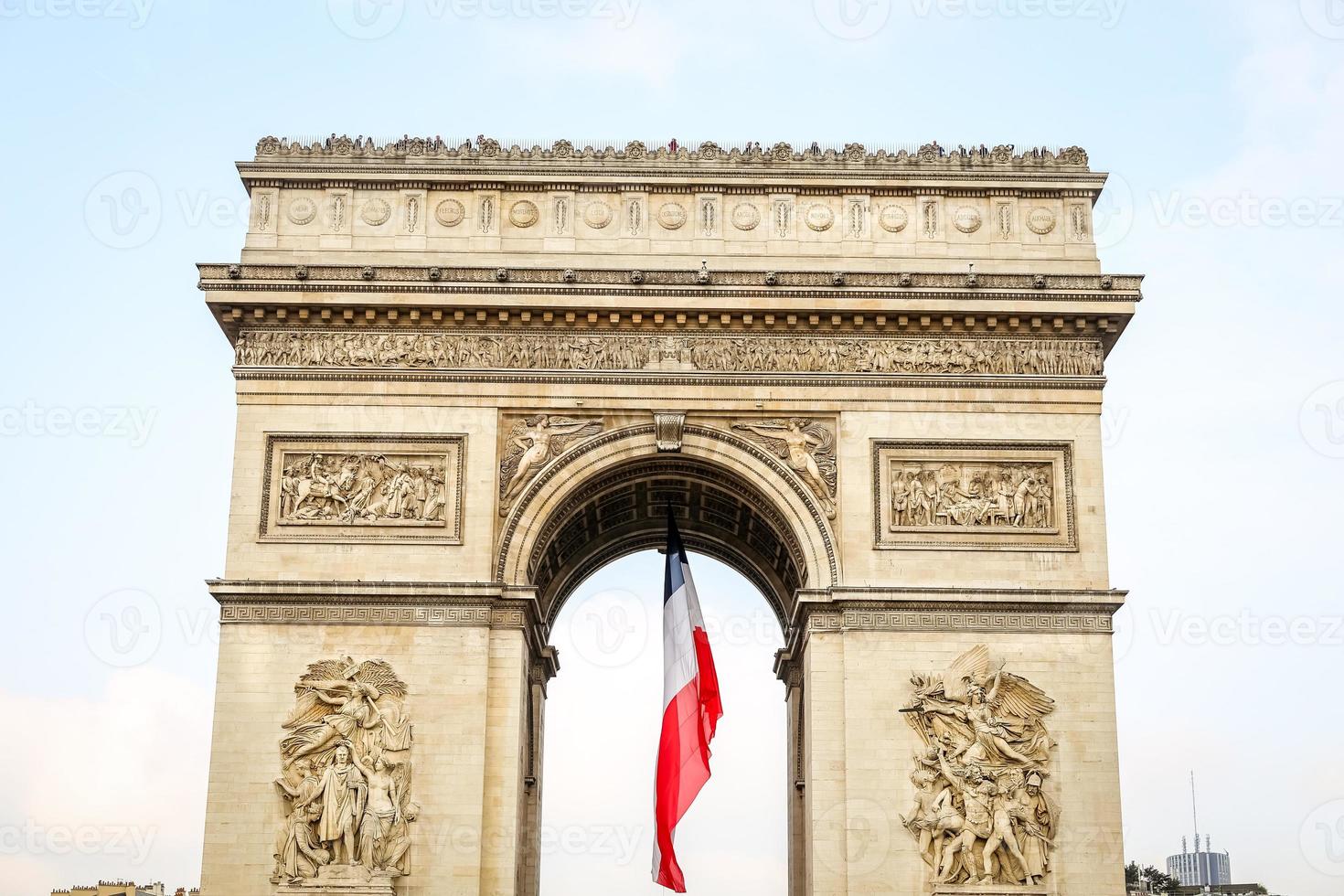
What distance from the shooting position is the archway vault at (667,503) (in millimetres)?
29422

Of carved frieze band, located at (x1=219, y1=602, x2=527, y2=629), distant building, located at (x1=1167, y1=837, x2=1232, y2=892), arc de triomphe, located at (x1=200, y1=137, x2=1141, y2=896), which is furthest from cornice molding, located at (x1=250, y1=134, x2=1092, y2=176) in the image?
distant building, located at (x1=1167, y1=837, x2=1232, y2=892)

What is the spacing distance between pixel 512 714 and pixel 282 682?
143 inches

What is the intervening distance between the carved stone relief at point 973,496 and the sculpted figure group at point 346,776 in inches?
331

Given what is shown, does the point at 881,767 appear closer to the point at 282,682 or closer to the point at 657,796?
the point at 657,796

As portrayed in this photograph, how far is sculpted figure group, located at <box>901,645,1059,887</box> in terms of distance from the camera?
27.5 m

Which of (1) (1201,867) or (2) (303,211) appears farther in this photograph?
(1) (1201,867)

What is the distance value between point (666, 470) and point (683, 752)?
487cm

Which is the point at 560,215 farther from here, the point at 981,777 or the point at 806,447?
the point at 981,777

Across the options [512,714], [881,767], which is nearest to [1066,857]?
[881,767]

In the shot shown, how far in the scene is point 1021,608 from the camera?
2873cm

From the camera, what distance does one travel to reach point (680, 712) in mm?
31266

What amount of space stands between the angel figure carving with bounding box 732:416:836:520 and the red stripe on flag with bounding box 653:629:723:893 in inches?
155

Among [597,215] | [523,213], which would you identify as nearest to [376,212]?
[523,213]

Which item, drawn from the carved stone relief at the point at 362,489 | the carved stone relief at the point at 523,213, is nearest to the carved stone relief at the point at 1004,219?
the carved stone relief at the point at 523,213
